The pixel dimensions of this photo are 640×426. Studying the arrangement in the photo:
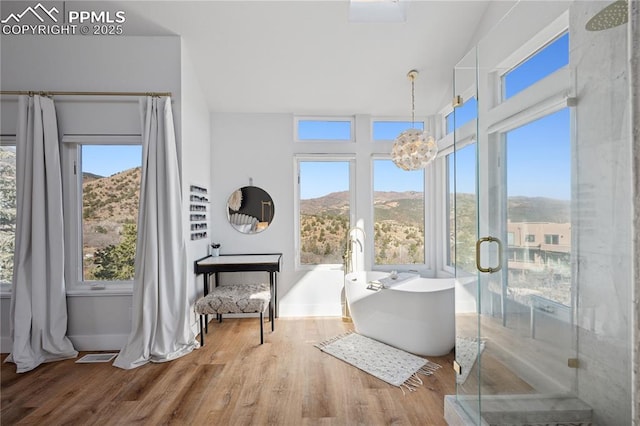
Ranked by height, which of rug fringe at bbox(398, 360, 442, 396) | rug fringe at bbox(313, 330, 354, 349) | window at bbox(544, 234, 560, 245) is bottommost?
rug fringe at bbox(313, 330, 354, 349)

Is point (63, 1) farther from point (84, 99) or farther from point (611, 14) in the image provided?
point (611, 14)

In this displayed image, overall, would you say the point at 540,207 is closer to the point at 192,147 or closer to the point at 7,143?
the point at 192,147

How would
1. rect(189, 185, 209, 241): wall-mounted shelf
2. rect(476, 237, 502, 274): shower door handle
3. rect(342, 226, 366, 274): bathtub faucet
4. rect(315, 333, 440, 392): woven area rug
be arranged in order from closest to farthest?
rect(476, 237, 502, 274): shower door handle
rect(315, 333, 440, 392): woven area rug
rect(189, 185, 209, 241): wall-mounted shelf
rect(342, 226, 366, 274): bathtub faucet

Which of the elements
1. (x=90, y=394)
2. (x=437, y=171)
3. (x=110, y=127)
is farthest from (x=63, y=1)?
(x=437, y=171)

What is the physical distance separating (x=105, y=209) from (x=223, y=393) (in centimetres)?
212

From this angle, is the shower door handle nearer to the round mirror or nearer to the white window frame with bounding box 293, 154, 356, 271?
the white window frame with bounding box 293, 154, 356, 271

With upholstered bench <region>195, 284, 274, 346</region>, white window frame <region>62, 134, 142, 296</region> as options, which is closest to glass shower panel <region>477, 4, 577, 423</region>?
upholstered bench <region>195, 284, 274, 346</region>

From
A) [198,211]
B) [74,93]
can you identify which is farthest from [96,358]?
[74,93]

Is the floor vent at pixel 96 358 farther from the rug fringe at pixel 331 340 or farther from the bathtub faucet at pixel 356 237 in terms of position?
the bathtub faucet at pixel 356 237

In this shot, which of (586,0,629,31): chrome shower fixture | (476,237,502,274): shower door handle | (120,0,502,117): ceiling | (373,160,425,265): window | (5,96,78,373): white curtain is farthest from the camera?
(373,160,425,265): window

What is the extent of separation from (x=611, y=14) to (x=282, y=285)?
12.0ft

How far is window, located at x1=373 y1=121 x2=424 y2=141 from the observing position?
13.9 ft

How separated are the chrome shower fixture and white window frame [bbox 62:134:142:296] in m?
3.31

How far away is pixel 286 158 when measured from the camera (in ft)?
13.3
